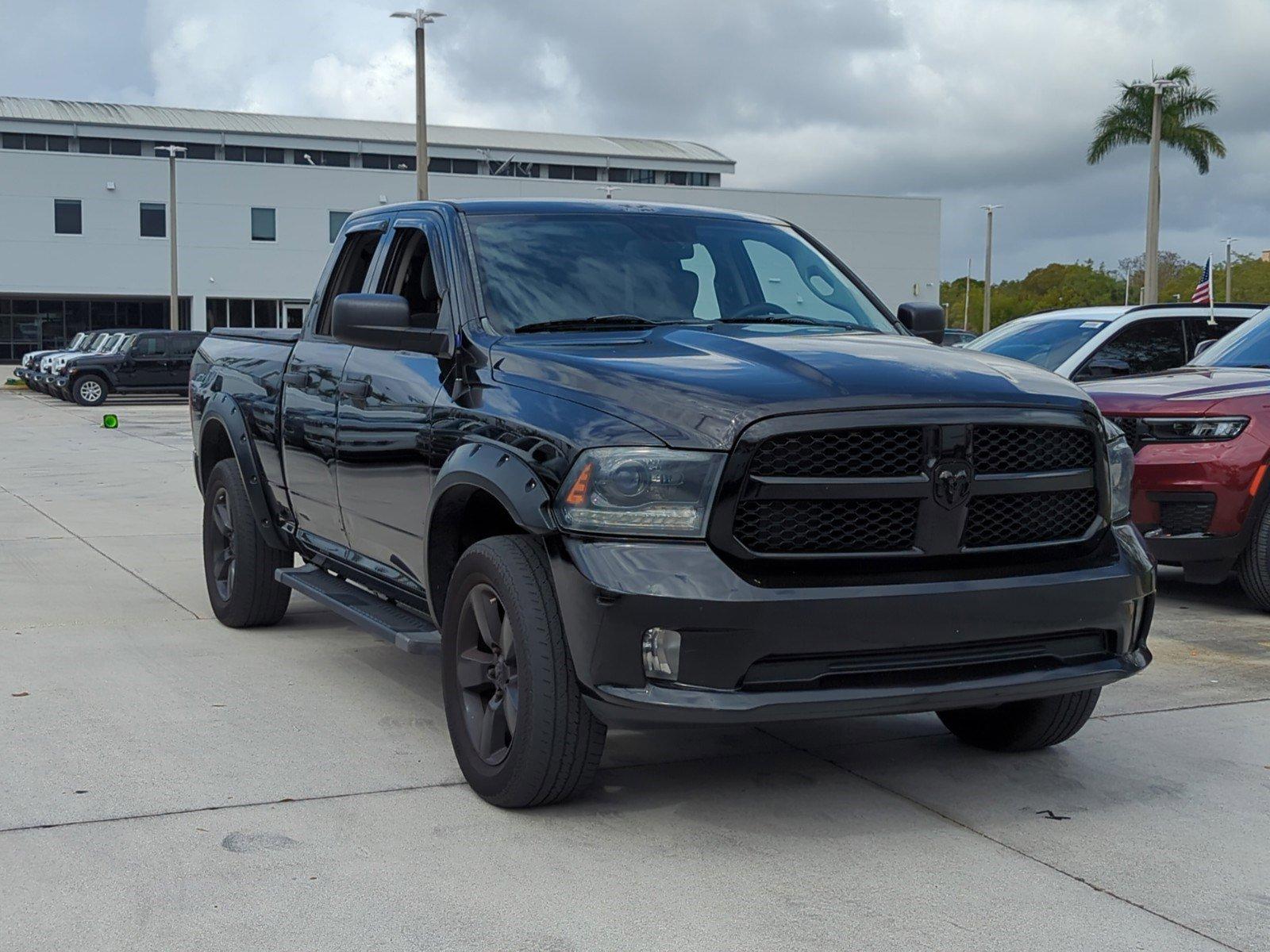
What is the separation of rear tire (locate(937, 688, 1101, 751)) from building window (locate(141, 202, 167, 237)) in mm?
58144

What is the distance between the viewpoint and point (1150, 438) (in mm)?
7945

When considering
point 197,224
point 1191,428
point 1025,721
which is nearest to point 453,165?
point 197,224

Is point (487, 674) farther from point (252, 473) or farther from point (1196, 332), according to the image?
point (1196, 332)

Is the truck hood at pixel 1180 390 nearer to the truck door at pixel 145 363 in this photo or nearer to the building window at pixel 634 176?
the truck door at pixel 145 363

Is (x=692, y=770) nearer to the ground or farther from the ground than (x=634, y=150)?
nearer to the ground

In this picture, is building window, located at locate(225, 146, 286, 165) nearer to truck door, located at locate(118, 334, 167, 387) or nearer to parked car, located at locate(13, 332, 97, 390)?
parked car, located at locate(13, 332, 97, 390)

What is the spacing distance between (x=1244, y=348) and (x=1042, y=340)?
199cm

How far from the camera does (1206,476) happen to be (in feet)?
25.4

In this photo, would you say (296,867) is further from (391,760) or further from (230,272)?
(230,272)

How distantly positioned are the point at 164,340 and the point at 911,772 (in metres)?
32.6

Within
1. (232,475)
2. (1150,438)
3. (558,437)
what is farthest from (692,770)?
(1150,438)

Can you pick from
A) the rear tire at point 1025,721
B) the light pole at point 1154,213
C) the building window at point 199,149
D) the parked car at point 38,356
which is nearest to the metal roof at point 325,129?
the building window at point 199,149

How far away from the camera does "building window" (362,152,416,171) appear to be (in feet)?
242

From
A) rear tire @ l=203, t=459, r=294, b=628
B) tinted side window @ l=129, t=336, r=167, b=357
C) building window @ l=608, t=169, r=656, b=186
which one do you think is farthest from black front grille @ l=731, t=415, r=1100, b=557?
building window @ l=608, t=169, r=656, b=186
